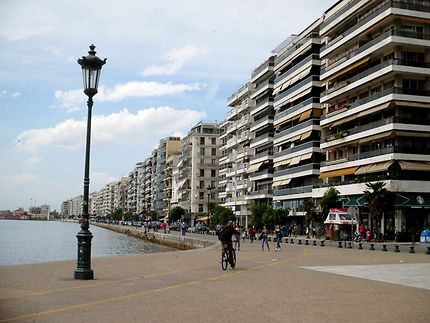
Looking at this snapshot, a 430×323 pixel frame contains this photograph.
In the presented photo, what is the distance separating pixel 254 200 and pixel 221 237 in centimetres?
6793

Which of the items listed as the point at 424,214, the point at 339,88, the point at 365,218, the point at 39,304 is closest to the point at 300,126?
the point at 339,88

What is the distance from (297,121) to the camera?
230 feet

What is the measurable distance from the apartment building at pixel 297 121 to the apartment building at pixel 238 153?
43.2ft

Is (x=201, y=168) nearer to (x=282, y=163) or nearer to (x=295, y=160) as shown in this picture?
(x=282, y=163)

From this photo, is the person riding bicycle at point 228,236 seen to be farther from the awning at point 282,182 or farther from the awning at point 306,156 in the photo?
the awning at point 282,182

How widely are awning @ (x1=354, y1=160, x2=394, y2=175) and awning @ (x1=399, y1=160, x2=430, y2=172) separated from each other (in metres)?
0.96

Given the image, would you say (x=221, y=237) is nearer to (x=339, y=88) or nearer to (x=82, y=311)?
(x=82, y=311)

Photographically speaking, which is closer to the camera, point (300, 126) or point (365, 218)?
point (365, 218)

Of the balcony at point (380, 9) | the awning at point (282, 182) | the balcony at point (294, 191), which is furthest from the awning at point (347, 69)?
the awning at point (282, 182)

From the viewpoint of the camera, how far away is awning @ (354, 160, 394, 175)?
4722cm

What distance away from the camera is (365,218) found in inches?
2063

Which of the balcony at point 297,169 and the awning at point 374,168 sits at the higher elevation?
the balcony at point 297,169

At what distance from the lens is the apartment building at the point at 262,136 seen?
8112cm

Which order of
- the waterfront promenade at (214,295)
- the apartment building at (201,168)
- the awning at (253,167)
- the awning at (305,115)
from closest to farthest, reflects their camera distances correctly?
the waterfront promenade at (214,295), the awning at (305,115), the awning at (253,167), the apartment building at (201,168)
